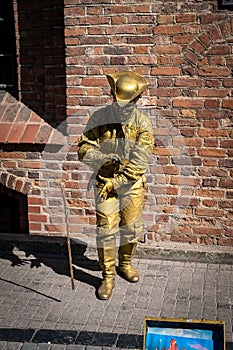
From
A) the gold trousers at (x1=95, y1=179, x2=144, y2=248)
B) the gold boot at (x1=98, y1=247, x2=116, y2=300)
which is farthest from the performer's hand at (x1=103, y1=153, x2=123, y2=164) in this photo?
the gold boot at (x1=98, y1=247, x2=116, y2=300)

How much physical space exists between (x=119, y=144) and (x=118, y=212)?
697mm

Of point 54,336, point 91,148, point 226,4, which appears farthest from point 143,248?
point 226,4

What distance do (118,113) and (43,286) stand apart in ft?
6.24

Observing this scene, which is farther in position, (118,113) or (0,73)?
(0,73)

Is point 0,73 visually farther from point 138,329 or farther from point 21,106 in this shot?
point 138,329

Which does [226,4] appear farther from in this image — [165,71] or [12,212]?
[12,212]

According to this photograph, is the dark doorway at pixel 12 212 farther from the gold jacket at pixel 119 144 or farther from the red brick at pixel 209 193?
the red brick at pixel 209 193

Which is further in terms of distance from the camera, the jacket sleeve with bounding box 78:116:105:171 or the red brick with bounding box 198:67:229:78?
the red brick with bounding box 198:67:229:78

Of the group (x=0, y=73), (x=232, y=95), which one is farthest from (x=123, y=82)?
(x=0, y=73)

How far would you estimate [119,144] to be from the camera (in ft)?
15.1

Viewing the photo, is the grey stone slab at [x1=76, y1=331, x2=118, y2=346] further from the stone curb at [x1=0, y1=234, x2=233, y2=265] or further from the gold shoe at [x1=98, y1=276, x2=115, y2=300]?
the stone curb at [x1=0, y1=234, x2=233, y2=265]

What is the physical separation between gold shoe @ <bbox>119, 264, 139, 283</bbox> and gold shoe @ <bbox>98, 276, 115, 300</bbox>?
0.24 meters

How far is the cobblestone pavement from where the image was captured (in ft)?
13.7

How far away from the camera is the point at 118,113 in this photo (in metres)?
4.43
